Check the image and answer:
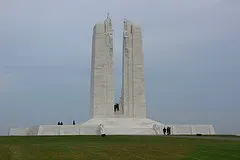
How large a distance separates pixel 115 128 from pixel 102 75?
319 inches

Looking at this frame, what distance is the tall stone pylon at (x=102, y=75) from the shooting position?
4903cm

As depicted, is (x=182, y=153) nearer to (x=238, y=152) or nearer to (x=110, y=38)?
(x=238, y=152)

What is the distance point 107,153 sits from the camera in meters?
15.6

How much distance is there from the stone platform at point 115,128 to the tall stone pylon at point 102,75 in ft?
7.09

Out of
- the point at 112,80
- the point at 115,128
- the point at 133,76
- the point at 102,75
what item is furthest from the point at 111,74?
the point at 115,128

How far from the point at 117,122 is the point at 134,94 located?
5.40 metres

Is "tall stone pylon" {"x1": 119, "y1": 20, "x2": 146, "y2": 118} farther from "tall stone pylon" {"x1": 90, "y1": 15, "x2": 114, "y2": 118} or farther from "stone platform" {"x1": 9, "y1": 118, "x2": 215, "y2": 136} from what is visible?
"stone platform" {"x1": 9, "y1": 118, "x2": 215, "y2": 136}

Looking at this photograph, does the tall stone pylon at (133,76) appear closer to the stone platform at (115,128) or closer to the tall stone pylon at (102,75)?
the tall stone pylon at (102,75)

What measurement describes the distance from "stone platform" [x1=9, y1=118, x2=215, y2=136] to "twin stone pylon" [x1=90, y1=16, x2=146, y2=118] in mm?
2324

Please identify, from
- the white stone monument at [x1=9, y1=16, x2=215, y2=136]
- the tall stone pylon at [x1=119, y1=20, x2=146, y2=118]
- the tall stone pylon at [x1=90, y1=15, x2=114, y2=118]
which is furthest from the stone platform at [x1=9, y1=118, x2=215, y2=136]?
the tall stone pylon at [x1=119, y1=20, x2=146, y2=118]

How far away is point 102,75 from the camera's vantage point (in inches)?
1930

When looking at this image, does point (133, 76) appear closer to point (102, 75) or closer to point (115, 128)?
point (102, 75)

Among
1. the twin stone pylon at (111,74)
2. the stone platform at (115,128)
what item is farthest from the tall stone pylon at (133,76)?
the stone platform at (115,128)

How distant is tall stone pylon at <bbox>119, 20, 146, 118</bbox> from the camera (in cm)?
4994
